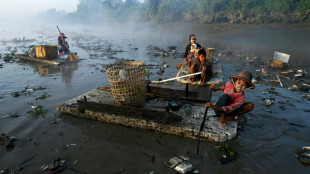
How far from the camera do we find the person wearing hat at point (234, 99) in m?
3.82

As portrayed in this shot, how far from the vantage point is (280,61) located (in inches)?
402

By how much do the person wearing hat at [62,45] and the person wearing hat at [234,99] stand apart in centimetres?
1080

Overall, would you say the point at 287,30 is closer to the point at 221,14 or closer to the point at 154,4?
the point at 221,14

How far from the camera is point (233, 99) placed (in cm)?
411

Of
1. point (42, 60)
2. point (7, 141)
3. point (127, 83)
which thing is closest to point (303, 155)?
point (127, 83)

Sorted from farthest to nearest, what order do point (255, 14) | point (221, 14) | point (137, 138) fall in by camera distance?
point (221, 14) < point (255, 14) < point (137, 138)

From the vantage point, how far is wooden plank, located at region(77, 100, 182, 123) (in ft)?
13.4

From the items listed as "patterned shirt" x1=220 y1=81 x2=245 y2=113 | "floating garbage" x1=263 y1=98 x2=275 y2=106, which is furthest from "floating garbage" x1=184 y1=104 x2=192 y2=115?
"floating garbage" x1=263 y1=98 x2=275 y2=106

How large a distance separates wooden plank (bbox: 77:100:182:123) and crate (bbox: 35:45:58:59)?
892 centimetres

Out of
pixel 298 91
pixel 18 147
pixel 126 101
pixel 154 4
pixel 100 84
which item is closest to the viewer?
pixel 18 147

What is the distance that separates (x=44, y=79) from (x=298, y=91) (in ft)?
34.5

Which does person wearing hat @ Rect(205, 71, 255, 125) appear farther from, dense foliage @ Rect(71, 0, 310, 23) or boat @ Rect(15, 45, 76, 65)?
dense foliage @ Rect(71, 0, 310, 23)

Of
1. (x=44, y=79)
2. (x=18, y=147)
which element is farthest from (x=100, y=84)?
(x=18, y=147)

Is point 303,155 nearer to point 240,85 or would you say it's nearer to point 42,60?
point 240,85
